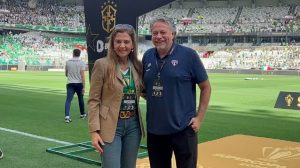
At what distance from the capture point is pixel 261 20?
7000cm

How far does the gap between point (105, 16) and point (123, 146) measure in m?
3.41

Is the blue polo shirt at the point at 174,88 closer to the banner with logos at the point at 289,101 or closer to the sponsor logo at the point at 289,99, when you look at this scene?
the banner with logos at the point at 289,101

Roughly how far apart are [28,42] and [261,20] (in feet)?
117

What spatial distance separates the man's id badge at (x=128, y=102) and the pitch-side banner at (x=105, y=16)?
2.77 m

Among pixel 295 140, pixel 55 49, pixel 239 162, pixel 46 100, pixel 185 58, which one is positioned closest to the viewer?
pixel 185 58

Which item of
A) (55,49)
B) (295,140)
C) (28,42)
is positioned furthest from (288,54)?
(295,140)

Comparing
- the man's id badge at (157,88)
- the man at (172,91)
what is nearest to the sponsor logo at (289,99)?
the man at (172,91)

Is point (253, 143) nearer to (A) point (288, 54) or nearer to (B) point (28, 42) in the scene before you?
(A) point (288, 54)

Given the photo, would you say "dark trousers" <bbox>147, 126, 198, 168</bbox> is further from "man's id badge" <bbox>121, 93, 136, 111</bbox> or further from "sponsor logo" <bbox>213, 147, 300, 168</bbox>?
"sponsor logo" <bbox>213, 147, 300, 168</bbox>

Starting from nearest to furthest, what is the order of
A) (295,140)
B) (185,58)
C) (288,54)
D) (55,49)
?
(185,58), (295,140), (288,54), (55,49)

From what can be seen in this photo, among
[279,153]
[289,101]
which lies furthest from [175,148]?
[289,101]

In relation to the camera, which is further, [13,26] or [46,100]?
[13,26]

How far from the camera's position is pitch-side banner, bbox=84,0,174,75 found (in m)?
6.57

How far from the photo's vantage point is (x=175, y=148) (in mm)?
3807
